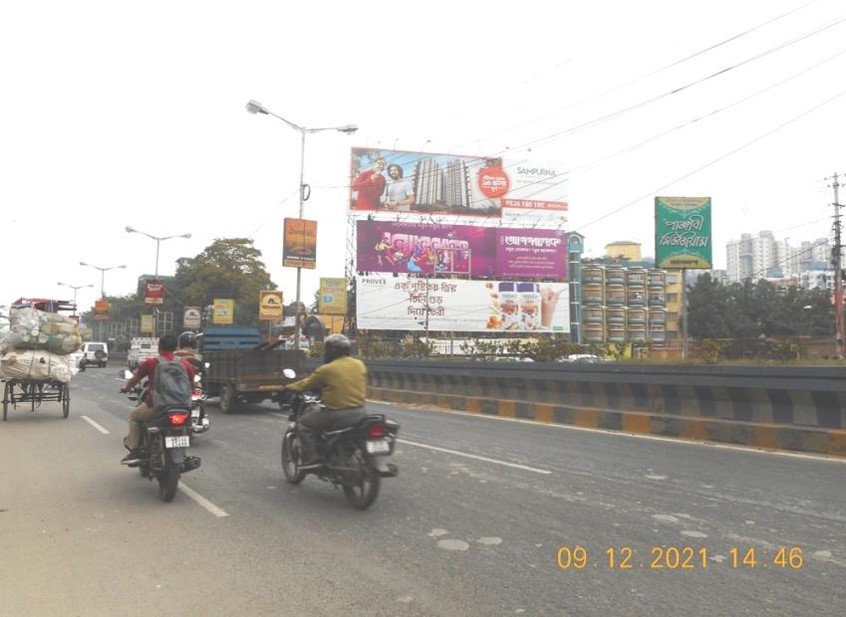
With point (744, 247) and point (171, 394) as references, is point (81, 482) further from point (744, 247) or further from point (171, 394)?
point (744, 247)

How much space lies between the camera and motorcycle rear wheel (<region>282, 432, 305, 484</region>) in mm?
7112

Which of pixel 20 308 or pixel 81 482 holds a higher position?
pixel 20 308

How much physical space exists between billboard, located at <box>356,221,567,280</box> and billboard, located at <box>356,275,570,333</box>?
3.66ft

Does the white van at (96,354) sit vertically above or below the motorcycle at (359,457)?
below

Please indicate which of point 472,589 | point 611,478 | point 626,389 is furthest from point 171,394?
point 626,389

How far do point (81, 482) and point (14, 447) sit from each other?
3.46m

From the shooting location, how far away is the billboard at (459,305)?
57.3 metres

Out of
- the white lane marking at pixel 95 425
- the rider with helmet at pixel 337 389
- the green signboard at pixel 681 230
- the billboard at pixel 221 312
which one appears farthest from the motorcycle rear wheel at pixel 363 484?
the billboard at pixel 221 312

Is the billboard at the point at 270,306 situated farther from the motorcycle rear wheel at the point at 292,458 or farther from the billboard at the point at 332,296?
the motorcycle rear wheel at the point at 292,458

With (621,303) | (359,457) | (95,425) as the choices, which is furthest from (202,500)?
(621,303)

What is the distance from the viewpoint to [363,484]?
239 inches

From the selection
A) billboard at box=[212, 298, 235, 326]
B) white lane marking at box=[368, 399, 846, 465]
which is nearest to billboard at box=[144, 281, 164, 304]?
billboard at box=[212, 298, 235, 326]

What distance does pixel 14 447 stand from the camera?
997 cm
